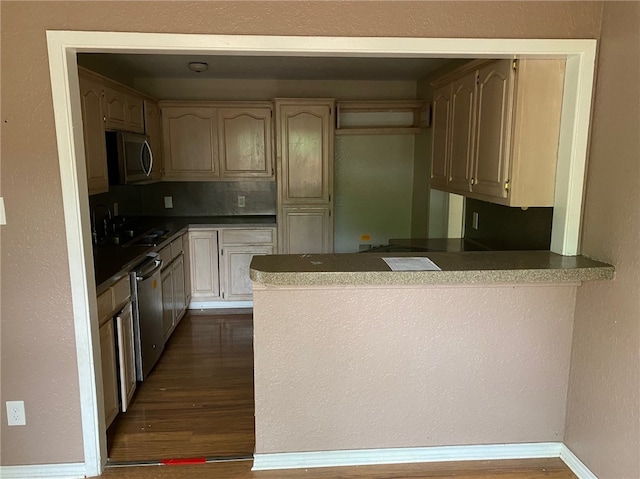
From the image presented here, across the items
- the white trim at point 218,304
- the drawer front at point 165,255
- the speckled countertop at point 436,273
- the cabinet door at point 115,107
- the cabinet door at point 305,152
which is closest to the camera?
the speckled countertop at point 436,273

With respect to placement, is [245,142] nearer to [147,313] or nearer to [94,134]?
[94,134]

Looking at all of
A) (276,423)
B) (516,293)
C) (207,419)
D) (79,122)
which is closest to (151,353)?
(207,419)

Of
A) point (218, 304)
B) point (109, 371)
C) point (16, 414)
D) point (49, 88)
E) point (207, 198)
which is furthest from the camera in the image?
point (207, 198)

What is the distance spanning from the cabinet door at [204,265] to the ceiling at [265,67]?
1.49 metres

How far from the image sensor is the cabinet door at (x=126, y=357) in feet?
8.47

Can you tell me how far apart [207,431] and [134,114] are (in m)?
2.55

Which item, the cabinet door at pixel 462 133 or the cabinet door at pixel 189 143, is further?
the cabinet door at pixel 189 143

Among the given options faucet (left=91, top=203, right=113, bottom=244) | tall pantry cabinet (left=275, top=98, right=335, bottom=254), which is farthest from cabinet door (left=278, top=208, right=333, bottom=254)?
faucet (left=91, top=203, right=113, bottom=244)

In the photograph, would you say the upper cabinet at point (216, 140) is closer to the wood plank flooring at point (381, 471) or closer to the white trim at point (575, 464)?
the wood plank flooring at point (381, 471)

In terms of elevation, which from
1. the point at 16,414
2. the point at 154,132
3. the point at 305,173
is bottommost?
the point at 16,414

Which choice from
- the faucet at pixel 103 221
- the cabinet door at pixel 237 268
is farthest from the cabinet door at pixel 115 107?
the cabinet door at pixel 237 268

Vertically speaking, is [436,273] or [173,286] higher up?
[436,273]

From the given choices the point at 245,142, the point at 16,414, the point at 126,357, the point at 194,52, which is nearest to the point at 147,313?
the point at 126,357

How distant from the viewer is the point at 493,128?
92.2 inches
